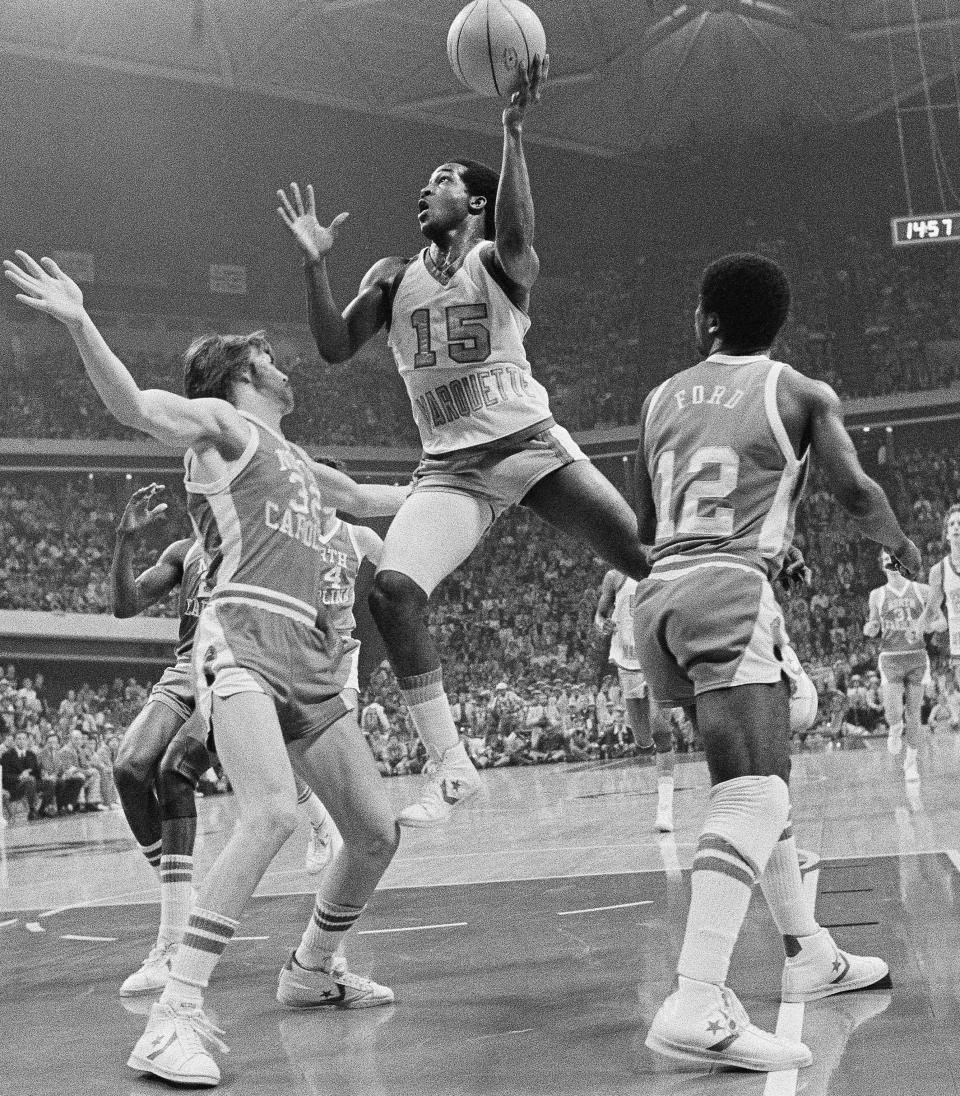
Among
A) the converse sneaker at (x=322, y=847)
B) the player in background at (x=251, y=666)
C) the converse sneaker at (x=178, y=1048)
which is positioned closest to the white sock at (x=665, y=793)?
the converse sneaker at (x=322, y=847)

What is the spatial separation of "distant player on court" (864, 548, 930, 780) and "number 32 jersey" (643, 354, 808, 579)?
986cm

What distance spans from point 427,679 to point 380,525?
25.4 metres

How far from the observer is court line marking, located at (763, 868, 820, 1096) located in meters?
3.37

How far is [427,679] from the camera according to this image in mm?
5102

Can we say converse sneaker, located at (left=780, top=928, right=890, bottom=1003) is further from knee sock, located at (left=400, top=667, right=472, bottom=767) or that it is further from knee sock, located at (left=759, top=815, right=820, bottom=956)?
knee sock, located at (left=400, top=667, right=472, bottom=767)

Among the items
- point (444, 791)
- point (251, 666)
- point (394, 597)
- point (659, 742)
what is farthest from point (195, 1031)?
point (659, 742)

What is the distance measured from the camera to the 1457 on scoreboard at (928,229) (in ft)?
66.7

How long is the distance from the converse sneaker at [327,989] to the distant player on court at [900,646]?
9641 millimetres

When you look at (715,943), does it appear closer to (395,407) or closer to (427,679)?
(427,679)

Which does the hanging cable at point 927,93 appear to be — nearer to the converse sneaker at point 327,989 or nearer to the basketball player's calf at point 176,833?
the basketball player's calf at point 176,833

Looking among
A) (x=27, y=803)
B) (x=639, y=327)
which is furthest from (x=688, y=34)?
(x=27, y=803)

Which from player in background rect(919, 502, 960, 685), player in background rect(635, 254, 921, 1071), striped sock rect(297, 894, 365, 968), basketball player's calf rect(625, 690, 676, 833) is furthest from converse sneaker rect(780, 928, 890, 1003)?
player in background rect(919, 502, 960, 685)

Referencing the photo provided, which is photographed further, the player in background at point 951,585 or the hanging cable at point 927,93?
the hanging cable at point 927,93

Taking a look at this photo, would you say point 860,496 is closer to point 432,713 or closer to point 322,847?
point 432,713
